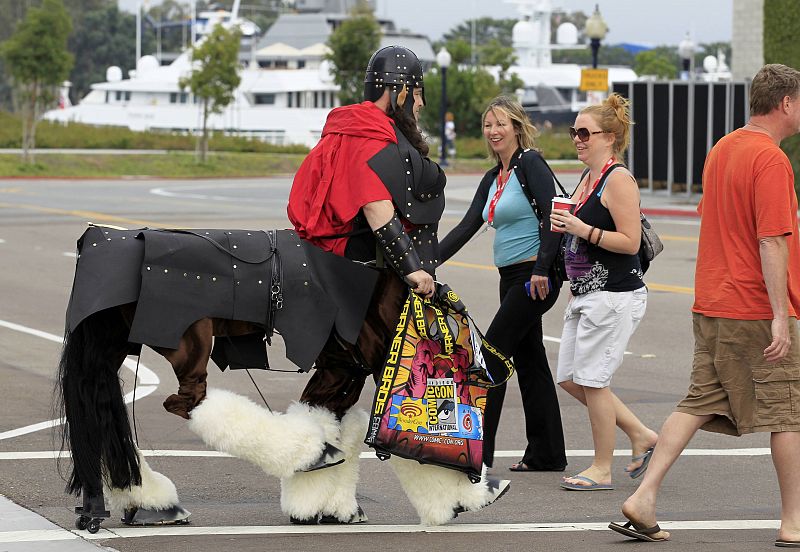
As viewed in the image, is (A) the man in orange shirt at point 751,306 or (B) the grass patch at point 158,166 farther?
(B) the grass patch at point 158,166

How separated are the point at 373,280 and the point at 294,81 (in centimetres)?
8400

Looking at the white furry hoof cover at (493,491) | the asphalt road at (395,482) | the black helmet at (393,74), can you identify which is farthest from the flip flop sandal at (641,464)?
the black helmet at (393,74)

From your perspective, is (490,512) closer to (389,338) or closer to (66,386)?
(389,338)

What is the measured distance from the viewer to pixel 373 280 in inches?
236

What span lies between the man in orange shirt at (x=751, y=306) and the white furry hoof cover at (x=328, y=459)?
1235 millimetres

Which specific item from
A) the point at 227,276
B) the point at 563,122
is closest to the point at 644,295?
the point at 227,276

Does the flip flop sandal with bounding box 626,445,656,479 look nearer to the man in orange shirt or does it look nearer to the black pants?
the black pants

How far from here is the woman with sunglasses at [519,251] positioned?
739 cm

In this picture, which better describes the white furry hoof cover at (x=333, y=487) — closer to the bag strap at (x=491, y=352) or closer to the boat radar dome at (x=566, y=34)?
the bag strap at (x=491, y=352)

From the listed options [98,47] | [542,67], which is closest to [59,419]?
[542,67]

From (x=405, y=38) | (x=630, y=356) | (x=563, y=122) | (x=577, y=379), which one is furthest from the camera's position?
(x=405, y=38)

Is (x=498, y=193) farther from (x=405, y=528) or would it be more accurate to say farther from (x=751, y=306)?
(x=405, y=528)

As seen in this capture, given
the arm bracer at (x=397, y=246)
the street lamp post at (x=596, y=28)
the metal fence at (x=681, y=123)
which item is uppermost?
the street lamp post at (x=596, y=28)

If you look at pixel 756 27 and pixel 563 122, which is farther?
pixel 563 122
